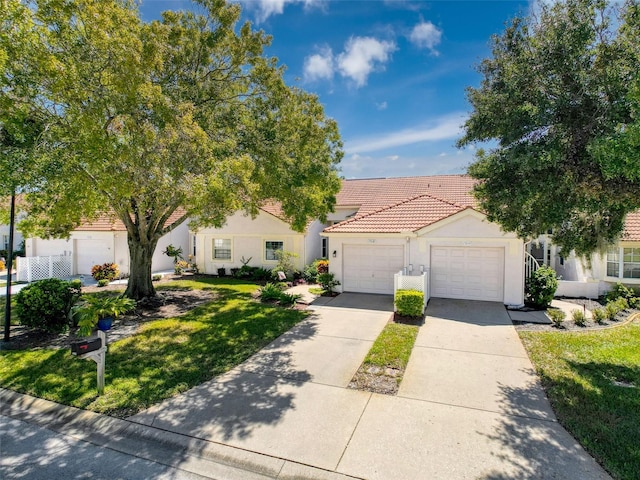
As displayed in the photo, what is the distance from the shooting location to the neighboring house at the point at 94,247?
786 inches

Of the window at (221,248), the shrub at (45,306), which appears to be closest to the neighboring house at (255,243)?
the window at (221,248)

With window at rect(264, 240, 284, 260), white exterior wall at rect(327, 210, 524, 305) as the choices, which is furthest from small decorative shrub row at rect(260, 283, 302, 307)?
window at rect(264, 240, 284, 260)

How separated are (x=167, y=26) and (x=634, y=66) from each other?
11444mm

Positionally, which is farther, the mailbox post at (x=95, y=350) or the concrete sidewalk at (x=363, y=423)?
the mailbox post at (x=95, y=350)

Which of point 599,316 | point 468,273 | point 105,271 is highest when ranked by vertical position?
point 468,273

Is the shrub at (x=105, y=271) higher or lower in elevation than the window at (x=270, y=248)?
lower

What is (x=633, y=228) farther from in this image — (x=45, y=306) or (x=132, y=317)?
(x=45, y=306)

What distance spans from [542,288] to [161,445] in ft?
43.8

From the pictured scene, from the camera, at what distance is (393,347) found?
879 cm

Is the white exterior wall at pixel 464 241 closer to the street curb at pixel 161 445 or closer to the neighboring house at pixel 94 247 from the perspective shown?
the street curb at pixel 161 445

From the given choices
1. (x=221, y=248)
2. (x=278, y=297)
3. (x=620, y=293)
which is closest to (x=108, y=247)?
(x=221, y=248)

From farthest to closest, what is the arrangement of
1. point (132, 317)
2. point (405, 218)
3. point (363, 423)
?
point (405, 218) < point (132, 317) < point (363, 423)

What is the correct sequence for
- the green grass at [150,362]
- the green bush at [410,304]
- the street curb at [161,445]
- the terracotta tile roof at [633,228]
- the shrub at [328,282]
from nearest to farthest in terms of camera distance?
the street curb at [161,445]
the green grass at [150,362]
the green bush at [410,304]
the terracotta tile roof at [633,228]
the shrub at [328,282]

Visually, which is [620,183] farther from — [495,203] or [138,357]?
[138,357]
